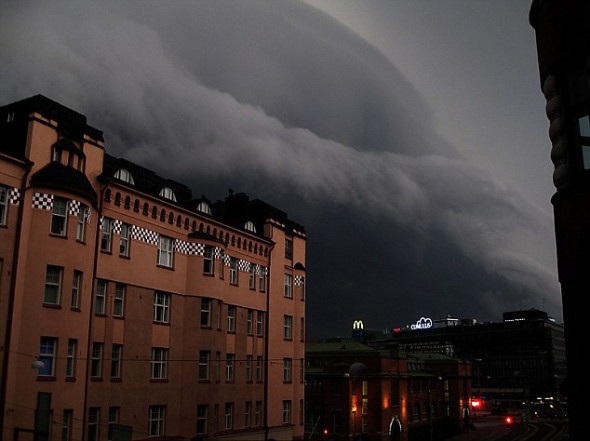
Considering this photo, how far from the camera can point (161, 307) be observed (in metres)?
40.6

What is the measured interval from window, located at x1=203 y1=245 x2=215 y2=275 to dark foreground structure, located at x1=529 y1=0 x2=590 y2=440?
108 ft

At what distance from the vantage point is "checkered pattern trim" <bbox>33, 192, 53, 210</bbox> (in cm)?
3194

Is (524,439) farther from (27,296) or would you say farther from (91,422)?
(27,296)

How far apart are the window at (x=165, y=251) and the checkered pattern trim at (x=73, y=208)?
27.4 ft

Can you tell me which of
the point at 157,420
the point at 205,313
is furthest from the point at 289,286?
the point at 157,420

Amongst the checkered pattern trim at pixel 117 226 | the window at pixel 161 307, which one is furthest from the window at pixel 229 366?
the checkered pattern trim at pixel 117 226

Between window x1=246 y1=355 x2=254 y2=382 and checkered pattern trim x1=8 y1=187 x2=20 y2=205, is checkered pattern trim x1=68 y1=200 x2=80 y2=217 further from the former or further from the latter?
window x1=246 y1=355 x2=254 y2=382

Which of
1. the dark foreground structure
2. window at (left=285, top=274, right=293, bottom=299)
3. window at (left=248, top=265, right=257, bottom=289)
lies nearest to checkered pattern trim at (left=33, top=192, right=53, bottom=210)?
window at (left=248, top=265, right=257, bottom=289)

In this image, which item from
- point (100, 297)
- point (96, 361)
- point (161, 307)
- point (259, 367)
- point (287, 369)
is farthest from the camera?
point (287, 369)

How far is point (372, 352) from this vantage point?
80562 mm

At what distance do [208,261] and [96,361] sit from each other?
11.8 metres

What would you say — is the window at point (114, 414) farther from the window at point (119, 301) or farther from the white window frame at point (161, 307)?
the white window frame at point (161, 307)

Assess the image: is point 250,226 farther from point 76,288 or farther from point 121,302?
point 76,288

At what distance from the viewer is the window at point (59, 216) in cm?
→ 3257
